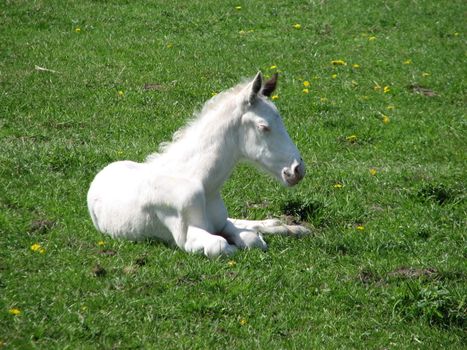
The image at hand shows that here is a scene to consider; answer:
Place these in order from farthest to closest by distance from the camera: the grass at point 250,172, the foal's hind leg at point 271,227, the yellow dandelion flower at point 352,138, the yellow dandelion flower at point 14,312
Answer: the yellow dandelion flower at point 352,138
the foal's hind leg at point 271,227
the grass at point 250,172
the yellow dandelion flower at point 14,312

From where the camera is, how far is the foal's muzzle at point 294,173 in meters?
8.39

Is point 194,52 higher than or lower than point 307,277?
lower

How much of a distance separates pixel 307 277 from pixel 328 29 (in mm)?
11139

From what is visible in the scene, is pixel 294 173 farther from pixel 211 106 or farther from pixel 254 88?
pixel 211 106

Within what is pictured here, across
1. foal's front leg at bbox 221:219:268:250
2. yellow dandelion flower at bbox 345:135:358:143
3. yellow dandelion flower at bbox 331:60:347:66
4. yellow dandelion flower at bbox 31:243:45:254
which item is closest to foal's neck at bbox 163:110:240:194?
foal's front leg at bbox 221:219:268:250

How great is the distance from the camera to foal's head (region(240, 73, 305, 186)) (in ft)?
27.7

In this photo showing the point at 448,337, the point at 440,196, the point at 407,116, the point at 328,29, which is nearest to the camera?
the point at 448,337

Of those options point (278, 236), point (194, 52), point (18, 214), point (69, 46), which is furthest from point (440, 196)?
point (69, 46)

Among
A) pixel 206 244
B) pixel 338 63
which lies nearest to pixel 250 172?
pixel 206 244

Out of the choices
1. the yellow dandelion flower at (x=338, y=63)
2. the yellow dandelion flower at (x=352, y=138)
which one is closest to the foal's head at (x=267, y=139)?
the yellow dandelion flower at (x=352, y=138)

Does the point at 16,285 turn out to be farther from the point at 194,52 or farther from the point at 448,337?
the point at 194,52

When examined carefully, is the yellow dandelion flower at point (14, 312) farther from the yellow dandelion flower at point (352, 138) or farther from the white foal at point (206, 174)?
the yellow dandelion flower at point (352, 138)

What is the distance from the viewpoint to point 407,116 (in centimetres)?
1383

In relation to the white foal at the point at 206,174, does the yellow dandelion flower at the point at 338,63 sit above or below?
below
